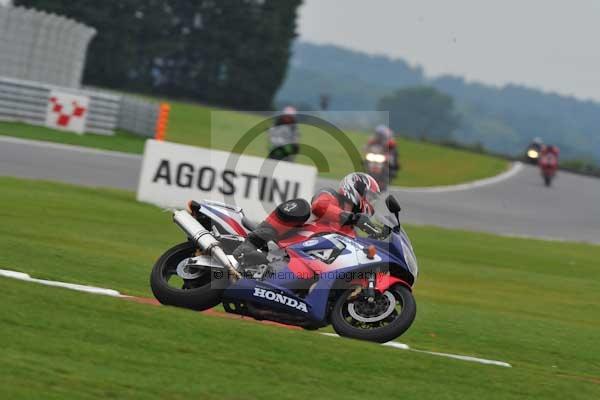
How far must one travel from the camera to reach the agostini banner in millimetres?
19297

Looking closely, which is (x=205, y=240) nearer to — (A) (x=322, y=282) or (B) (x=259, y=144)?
(A) (x=322, y=282)

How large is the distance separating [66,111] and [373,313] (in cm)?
2390


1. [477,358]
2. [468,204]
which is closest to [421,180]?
[468,204]

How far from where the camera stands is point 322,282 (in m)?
9.13

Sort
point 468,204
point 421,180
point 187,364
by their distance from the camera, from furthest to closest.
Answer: point 421,180
point 468,204
point 187,364

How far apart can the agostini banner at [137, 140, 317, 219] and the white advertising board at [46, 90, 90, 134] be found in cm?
1242

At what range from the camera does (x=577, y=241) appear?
27234 mm

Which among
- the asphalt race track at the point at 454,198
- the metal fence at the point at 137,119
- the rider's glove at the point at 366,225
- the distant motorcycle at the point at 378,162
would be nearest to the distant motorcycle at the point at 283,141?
the asphalt race track at the point at 454,198

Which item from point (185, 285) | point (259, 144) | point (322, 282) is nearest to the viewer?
point (322, 282)

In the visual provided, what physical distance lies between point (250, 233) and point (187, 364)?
2326 millimetres

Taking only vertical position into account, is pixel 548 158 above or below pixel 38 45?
below

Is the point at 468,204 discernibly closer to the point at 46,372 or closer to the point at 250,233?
the point at 250,233

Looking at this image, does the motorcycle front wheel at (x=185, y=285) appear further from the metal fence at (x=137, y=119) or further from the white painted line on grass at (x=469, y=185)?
the metal fence at (x=137, y=119)

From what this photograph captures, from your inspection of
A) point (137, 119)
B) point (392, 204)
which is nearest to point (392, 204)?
point (392, 204)
